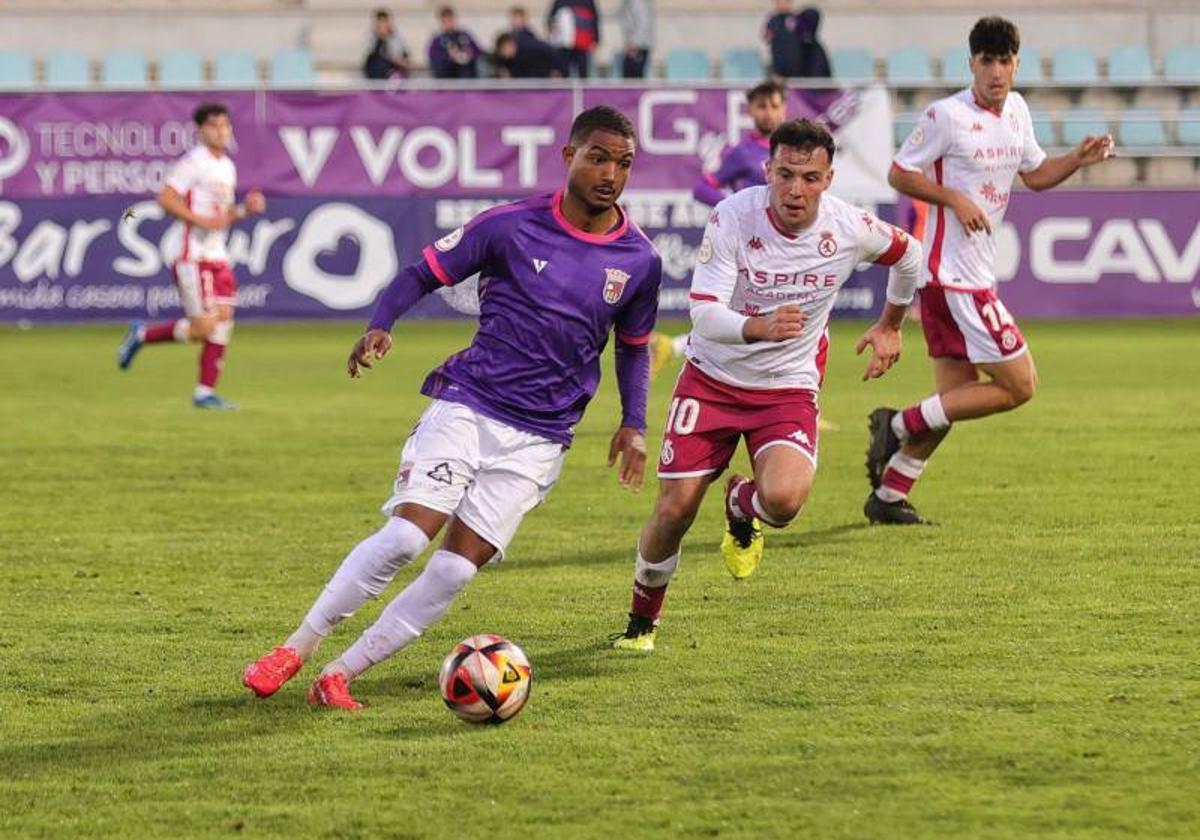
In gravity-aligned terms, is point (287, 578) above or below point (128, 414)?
above

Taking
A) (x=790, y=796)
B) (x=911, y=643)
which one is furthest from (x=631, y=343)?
(x=790, y=796)

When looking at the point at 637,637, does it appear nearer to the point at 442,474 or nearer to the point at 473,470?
the point at 473,470

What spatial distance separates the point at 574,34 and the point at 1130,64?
7.75 m

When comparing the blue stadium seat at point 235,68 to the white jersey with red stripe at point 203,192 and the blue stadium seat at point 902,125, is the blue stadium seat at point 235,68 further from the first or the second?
the white jersey with red stripe at point 203,192

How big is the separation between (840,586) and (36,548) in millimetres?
3638

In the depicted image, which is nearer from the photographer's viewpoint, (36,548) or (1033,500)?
(36,548)

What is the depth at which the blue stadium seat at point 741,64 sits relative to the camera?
1103 inches

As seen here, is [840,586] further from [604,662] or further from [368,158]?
[368,158]

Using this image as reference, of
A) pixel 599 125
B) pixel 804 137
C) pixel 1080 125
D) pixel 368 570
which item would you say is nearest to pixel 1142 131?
pixel 1080 125

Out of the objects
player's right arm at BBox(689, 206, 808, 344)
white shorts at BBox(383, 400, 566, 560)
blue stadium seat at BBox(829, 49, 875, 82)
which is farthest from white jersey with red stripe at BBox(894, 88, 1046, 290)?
blue stadium seat at BBox(829, 49, 875, 82)

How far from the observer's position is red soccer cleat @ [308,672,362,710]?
6.37 meters

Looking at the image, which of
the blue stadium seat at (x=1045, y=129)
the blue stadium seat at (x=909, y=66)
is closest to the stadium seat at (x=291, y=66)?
the blue stadium seat at (x=909, y=66)

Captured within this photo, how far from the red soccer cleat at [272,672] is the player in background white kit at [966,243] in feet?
14.2

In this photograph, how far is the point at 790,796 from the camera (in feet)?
17.4
